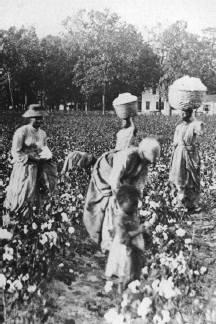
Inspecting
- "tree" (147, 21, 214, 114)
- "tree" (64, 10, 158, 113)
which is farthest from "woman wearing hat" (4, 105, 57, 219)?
"tree" (147, 21, 214, 114)

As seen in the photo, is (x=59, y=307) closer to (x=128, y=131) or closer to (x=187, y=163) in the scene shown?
(x=128, y=131)

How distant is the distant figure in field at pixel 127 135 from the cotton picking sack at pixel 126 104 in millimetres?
110

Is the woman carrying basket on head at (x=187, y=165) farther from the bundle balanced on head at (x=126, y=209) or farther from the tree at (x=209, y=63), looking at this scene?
the tree at (x=209, y=63)

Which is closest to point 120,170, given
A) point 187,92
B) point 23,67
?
point 187,92

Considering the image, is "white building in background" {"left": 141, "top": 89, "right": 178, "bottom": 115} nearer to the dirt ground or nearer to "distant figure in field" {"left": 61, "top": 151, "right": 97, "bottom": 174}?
the dirt ground

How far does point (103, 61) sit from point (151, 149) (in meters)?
8.28

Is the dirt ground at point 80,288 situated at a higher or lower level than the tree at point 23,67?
lower

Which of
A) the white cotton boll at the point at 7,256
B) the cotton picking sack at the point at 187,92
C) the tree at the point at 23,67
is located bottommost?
the white cotton boll at the point at 7,256

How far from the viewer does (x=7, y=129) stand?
9.54 meters

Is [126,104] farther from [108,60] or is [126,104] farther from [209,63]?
[209,63]

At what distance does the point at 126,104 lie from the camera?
382 cm

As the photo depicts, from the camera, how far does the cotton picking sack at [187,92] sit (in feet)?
17.3

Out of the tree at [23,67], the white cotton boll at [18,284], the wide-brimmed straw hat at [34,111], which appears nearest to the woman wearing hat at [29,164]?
the wide-brimmed straw hat at [34,111]

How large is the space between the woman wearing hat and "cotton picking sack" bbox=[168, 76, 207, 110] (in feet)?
6.26
